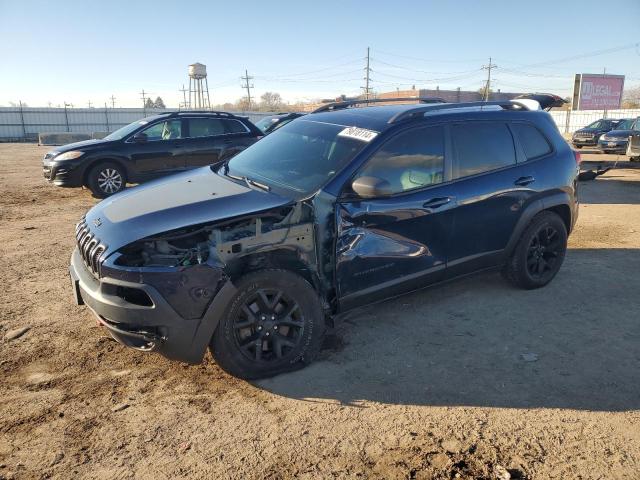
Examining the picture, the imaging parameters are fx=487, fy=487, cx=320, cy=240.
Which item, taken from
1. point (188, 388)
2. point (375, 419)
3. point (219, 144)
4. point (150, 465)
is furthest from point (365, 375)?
point (219, 144)

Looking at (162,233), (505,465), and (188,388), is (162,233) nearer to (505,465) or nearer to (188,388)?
(188,388)

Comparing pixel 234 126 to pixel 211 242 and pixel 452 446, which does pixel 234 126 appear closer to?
Result: pixel 211 242

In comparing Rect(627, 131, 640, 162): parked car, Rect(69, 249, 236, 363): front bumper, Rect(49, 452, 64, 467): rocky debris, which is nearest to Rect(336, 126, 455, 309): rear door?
Rect(69, 249, 236, 363): front bumper

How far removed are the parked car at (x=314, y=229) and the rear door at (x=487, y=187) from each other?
14 millimetres

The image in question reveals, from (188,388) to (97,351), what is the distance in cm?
93

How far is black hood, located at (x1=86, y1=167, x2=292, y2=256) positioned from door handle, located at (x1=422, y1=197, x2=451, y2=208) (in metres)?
1.17

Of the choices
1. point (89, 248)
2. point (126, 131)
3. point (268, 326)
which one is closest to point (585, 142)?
point (126, 131)

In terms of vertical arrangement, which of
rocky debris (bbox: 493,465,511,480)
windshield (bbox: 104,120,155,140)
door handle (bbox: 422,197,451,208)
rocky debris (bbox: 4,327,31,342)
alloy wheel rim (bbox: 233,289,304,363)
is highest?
windshield (bbox: 104,120,155,140)

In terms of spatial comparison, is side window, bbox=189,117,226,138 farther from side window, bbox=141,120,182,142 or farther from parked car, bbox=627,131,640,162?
parked car, bbox=627,131,640,162

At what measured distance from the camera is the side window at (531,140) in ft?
15.3

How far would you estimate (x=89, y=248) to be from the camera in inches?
130

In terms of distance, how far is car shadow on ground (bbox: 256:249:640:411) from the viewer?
125 inches

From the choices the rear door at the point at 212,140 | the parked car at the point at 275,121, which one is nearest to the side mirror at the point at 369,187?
the rear door at the point at 212,140

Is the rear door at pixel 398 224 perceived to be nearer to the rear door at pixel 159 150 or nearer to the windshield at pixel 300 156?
the windshield at pixel 300 156
